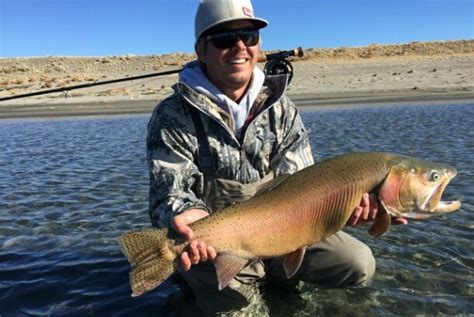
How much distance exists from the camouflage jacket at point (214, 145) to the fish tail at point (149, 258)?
372 mm

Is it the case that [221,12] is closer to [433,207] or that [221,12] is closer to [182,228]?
[182,228]

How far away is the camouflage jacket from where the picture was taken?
12.3ft

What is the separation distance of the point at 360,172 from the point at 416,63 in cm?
2883

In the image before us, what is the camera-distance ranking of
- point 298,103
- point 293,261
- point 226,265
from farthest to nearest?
point 298,103 → point 293,261 → point 226,265

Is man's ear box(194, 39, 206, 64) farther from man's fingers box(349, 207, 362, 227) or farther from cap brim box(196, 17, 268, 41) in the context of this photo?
man's fingers box(349, 207, 362, 227)

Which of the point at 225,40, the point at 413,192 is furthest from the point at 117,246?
the point at 413,192

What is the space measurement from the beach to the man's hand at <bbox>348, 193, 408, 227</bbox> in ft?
58.9

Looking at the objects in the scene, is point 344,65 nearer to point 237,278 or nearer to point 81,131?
point 81,131

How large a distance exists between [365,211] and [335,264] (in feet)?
2.97

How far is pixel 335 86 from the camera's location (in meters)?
26.3

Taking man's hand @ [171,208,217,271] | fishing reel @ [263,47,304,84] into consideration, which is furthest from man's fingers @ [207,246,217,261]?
fishing reel @ [263,47,304,84]

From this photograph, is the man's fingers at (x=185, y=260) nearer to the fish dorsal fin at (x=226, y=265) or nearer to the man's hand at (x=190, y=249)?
the man's hand at (x=190, y=249)

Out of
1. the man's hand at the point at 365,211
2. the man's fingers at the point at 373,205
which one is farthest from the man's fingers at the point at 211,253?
the man's fingers at the point at 373,205

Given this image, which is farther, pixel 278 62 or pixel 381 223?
pixel 278 62
